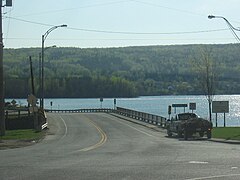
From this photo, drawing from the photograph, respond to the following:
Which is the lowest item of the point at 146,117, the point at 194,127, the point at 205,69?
the point at 146,117

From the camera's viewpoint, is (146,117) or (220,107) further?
(146,117)

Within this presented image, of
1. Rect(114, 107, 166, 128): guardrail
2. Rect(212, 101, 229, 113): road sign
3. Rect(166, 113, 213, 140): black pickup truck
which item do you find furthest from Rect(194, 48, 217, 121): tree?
Rect(166, 113, 213, 140): black pickup truck

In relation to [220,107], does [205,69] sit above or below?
above

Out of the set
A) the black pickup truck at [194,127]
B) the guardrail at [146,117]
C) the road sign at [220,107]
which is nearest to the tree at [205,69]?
the road sign at [220,107]

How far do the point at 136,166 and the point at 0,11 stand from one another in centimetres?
2544

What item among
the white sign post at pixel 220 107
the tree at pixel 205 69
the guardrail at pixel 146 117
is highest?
the tree at pixel 205 69

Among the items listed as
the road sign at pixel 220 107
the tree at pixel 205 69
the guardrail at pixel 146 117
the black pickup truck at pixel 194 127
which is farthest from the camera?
the tree at pixel 205 69

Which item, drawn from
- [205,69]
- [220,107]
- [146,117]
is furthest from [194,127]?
[146,117]

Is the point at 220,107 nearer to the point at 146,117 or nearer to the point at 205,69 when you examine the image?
the point at 205,69

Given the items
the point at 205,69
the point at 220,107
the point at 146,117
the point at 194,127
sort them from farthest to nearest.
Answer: the point at 146,117
the point at 205,69
the point at 220,107
the point at 194,127

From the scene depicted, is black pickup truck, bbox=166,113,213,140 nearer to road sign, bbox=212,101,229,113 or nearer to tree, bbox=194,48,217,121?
road sign, bbox=212,101,229,113

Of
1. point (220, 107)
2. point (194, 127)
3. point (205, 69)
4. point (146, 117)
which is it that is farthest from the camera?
point (146, 117)

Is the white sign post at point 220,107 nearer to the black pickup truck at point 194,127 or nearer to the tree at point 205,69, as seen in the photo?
→ the tree at point 205,69

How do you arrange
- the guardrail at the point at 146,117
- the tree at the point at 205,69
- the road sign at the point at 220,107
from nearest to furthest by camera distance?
the road sign at the point at 220,107, the guardrail at the point at 146,117, the tree at the point at 205,69
